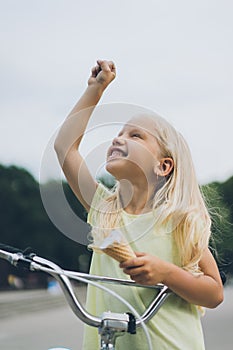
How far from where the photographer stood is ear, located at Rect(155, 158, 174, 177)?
3.87 feet

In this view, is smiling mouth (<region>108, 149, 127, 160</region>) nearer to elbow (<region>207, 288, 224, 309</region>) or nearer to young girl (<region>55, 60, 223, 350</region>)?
young girl (<region>55, 60, 223, 350</region>)

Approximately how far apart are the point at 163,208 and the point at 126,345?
0.18 metres

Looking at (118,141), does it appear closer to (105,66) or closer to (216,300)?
(105,66)

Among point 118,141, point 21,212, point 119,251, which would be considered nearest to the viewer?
point 119,251

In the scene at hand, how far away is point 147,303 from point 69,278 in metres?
0.15

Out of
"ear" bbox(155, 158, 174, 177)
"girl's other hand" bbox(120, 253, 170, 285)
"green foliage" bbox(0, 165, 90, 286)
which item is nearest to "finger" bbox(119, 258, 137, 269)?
"girl's other hand" bbox(120, 253, 170, 285)

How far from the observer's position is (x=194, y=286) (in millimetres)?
1140

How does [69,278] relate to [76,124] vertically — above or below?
below

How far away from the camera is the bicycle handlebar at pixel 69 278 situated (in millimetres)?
986

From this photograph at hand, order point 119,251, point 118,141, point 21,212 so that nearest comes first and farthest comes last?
point 119,251 → point 118,141 → point 21,212

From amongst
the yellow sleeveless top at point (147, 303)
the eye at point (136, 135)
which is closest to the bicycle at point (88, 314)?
the yellow sleeveless top at point (147, 303)

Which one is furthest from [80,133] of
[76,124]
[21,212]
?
[21,212]

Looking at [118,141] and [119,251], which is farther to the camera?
[118,141]

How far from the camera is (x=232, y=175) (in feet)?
23.9
